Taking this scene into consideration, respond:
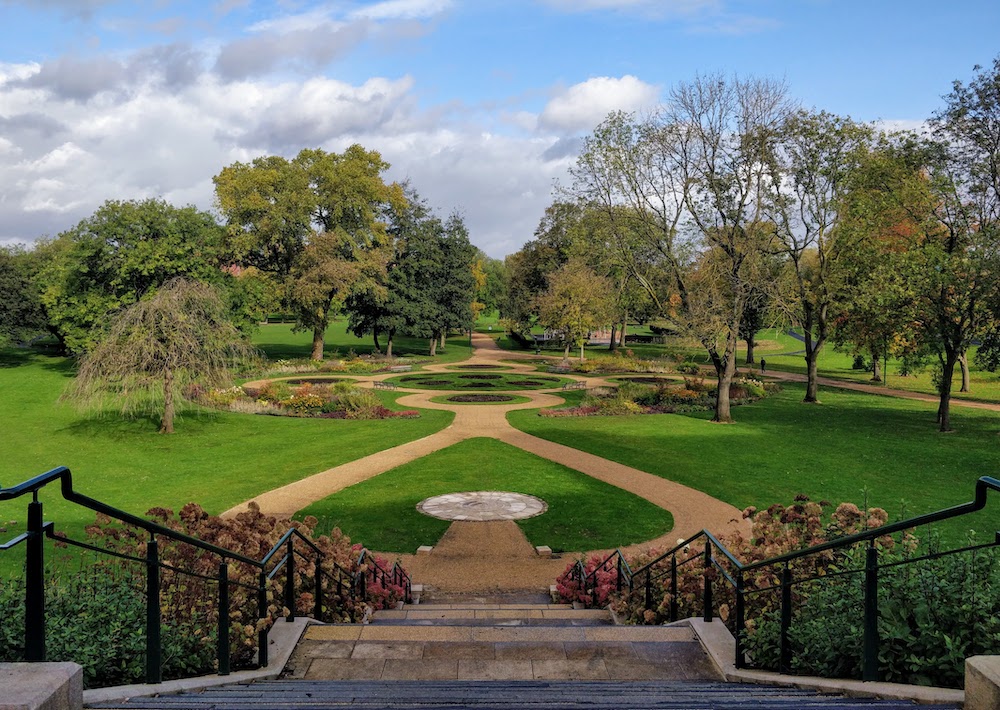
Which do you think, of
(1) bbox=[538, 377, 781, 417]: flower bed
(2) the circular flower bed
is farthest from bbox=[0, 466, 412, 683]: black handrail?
(2) the circular flower bed

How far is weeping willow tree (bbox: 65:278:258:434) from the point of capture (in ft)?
72.6

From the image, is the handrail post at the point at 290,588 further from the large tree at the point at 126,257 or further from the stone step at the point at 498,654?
the large tree at the point at 126,257

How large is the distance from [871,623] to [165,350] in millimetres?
22063

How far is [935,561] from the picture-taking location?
20.9ft

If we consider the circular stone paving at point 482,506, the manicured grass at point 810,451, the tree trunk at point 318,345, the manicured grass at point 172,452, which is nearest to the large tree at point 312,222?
the tree trunk at point 318,345

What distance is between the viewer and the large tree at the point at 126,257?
129 feet

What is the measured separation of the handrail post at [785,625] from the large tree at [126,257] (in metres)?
38.8

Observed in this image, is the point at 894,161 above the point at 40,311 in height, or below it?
above

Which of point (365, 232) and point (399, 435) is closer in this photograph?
point (399, 435)

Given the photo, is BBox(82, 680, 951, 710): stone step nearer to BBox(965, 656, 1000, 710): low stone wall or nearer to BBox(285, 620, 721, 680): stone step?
BBox(965, 656, 1000, 710): low stone wall

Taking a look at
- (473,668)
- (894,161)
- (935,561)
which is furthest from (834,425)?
(473,668)

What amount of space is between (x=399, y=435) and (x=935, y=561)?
19738 mm

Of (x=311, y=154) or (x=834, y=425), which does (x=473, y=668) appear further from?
(x=311, y=154)

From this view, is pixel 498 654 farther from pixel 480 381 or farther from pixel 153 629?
pixel 480 381
